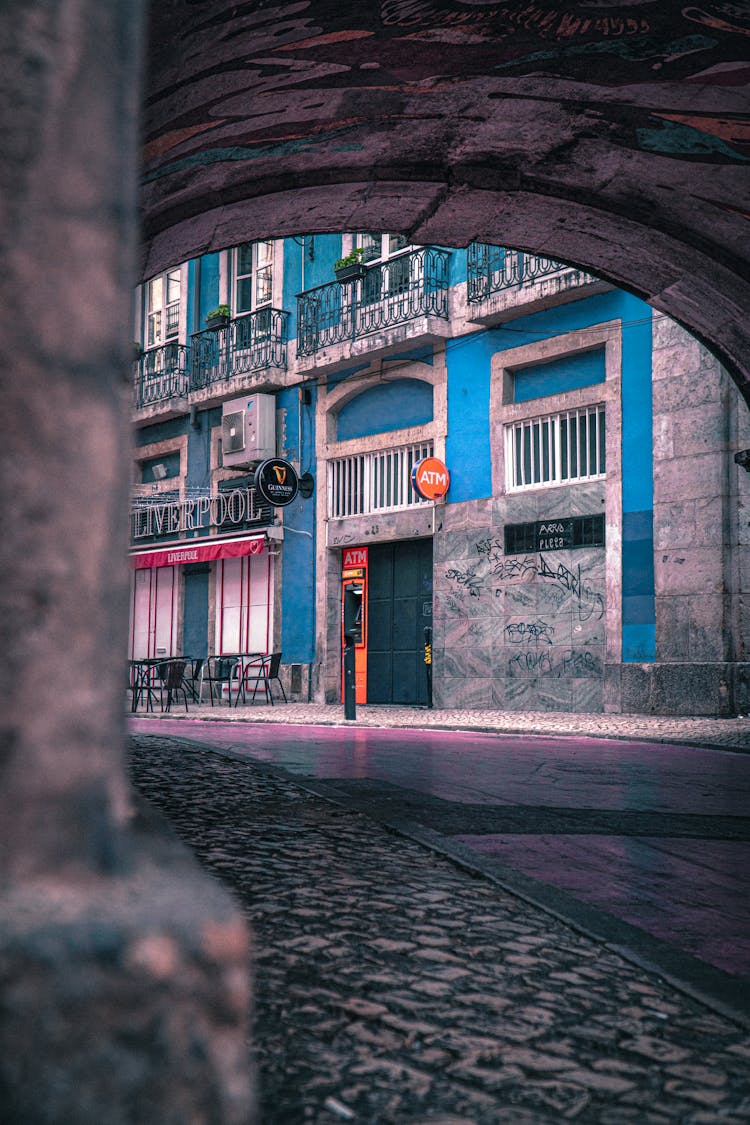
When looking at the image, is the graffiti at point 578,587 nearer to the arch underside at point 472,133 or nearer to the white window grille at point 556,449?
the white window grille at point 556,449

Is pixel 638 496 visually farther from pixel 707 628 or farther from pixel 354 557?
pixel 354 557

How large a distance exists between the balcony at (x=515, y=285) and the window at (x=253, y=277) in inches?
264

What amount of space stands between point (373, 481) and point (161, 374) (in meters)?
8.39

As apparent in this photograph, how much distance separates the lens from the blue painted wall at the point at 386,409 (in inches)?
814

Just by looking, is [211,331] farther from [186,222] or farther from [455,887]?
[455,887]

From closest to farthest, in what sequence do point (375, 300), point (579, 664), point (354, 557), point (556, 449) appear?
1. point (579, 664)
2. point (556, 449)
3. point (375, 300)
4. point (354, 557)

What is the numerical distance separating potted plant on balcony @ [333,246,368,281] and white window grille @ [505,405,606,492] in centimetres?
506

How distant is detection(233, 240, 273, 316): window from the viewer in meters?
24.5

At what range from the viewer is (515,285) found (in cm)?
1820

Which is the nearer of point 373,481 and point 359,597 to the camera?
point 373,481

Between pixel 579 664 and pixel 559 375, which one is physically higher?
pixel 559 375

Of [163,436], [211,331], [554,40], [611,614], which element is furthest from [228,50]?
[163,436]

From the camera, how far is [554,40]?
608cm

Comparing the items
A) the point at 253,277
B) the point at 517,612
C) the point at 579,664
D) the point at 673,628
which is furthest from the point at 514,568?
the point at 253,277
